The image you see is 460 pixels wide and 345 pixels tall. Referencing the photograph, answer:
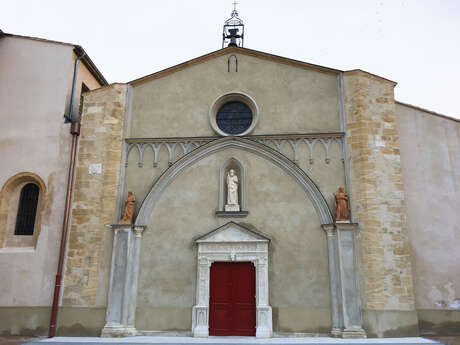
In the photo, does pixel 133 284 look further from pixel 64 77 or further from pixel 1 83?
pixel 1 83

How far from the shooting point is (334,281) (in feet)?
38.0

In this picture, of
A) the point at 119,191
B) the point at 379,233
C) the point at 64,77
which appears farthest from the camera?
the point at 64,77

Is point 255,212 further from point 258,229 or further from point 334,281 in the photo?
point 334,281

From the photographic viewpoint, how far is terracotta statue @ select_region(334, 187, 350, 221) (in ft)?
39.0

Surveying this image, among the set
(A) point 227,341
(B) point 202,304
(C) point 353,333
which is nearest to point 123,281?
(B) point 202,304

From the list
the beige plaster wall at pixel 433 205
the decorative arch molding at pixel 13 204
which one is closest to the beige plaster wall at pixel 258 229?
the beige plaster wall at pixel 433 205

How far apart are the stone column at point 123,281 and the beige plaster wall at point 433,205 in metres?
7.79

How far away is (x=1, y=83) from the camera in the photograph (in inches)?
566

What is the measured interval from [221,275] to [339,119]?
578 cm

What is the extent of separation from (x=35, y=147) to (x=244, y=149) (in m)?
6.53

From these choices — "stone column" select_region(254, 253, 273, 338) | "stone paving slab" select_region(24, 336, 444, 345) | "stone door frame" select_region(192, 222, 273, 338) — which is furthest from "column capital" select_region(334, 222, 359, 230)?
"stone paving slab" select_region(24, 336, 444, 345)

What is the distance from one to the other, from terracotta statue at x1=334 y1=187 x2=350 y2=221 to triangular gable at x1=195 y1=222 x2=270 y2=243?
2143 millimetres

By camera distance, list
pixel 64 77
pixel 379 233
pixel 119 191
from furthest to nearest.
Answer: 1. pixel 64 77
2. pixel 119 191
3. pixel 379 233

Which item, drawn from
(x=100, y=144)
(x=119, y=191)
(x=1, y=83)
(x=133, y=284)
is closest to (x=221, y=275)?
(x=133, y=284)
